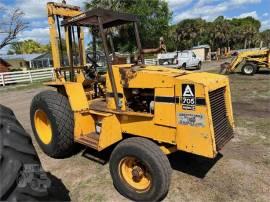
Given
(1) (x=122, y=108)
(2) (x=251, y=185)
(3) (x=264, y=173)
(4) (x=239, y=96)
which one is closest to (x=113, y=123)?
(1) (x=122, y=108)

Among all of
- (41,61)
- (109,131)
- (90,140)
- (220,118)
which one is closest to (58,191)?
(90,140)

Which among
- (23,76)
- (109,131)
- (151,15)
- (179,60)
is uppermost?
(151,15)

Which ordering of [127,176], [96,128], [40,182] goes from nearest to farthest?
[40,182] < [127,176] < [96,128]

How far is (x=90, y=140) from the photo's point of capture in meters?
4.93

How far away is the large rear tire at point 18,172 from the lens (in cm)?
219

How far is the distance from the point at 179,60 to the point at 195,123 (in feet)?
72.6

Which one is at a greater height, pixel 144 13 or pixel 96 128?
pixel 144 13

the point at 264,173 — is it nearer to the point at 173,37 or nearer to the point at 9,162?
the point at 9,162

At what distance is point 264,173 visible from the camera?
4742 millimetres

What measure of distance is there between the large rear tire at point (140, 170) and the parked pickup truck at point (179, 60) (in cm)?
2061

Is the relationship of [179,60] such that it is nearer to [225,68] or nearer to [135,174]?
[225,68]

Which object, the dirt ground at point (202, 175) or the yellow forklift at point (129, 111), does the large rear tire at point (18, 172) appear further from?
the dirt ground at point (202, 175)

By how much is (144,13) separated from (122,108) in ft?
97.0

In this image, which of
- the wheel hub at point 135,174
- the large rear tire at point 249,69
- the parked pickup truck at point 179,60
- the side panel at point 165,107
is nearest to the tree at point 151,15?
the parked pickup truck at point 179,60
